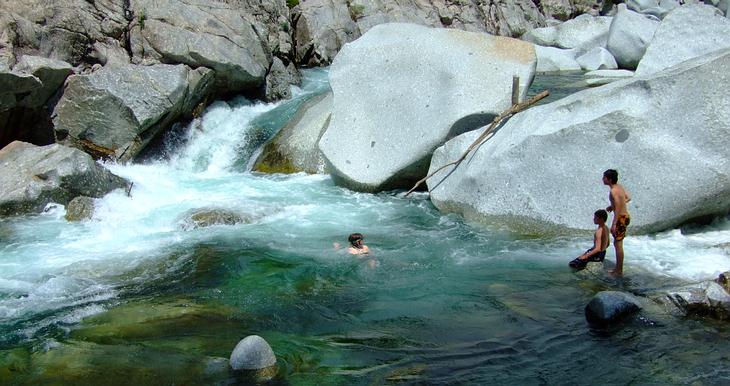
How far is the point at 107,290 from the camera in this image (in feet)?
25.3

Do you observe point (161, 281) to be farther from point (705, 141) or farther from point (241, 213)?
point (705, 141)

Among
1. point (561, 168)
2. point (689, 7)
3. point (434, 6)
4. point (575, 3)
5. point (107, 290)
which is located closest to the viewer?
point (107, 290)

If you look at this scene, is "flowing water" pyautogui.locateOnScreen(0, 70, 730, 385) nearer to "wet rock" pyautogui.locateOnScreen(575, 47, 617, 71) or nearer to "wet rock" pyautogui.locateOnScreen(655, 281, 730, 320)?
"wet rock" pyautogui.locateOnScreen(655, 281, 730, 320)

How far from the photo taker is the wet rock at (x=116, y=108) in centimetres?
1374

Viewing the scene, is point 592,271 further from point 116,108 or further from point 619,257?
point 116,108

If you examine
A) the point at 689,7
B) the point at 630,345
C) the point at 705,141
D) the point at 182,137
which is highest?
the point at 689,7

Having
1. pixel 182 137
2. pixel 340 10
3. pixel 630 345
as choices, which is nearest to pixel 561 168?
pixel 630 345

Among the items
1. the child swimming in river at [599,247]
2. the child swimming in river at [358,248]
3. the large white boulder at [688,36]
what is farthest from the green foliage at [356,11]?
the child swimming in river at [599,247]

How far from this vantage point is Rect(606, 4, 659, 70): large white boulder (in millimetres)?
22828

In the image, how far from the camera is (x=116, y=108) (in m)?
13.9

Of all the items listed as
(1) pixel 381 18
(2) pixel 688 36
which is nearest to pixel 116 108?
(2) pixel 688 36

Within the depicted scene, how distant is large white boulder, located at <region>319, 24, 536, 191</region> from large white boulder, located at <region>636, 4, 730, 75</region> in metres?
7.58

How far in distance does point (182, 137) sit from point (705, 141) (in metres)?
11.6

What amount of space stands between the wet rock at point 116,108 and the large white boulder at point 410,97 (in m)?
4.13
